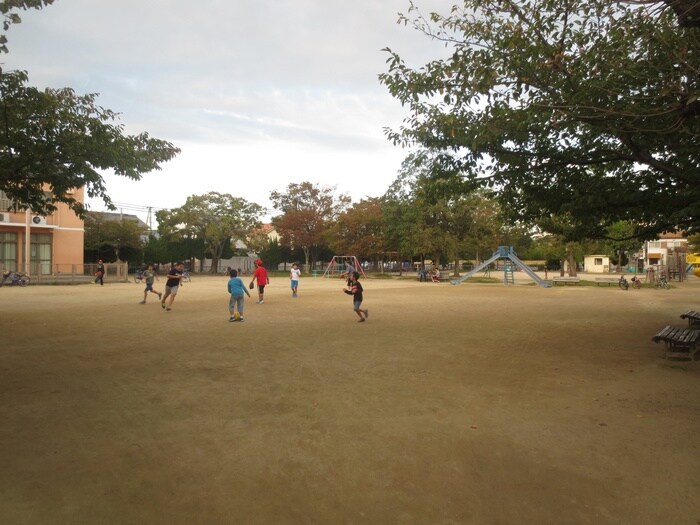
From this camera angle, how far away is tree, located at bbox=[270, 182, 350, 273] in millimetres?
49344

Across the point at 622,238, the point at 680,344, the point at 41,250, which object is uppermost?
the point at 41,250

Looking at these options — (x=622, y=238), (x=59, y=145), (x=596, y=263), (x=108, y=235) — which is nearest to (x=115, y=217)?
(x=108, y=235)

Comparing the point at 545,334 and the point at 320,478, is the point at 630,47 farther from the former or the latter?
the point at 320,478

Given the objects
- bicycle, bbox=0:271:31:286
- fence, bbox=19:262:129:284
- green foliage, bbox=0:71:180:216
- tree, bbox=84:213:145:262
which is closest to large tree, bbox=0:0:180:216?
green foliage, bbox=0:71:180:216

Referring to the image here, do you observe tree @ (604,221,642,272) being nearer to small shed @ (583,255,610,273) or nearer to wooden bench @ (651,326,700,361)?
wooden bench @ (651,326,700,361)

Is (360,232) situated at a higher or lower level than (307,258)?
higher

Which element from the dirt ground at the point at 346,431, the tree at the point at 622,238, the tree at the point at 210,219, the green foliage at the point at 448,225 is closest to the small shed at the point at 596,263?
the tree at the point at 622,238

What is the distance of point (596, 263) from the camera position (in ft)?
210

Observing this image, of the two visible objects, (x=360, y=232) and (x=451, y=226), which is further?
(x=360, y=232)

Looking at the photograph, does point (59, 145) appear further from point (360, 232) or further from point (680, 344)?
point (360, 232)

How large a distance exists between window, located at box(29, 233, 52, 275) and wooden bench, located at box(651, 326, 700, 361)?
39.6m

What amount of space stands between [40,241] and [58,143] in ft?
103

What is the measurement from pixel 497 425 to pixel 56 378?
563 centimetres

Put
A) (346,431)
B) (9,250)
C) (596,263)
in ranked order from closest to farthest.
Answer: (346,431), (9,250), (596,263)
